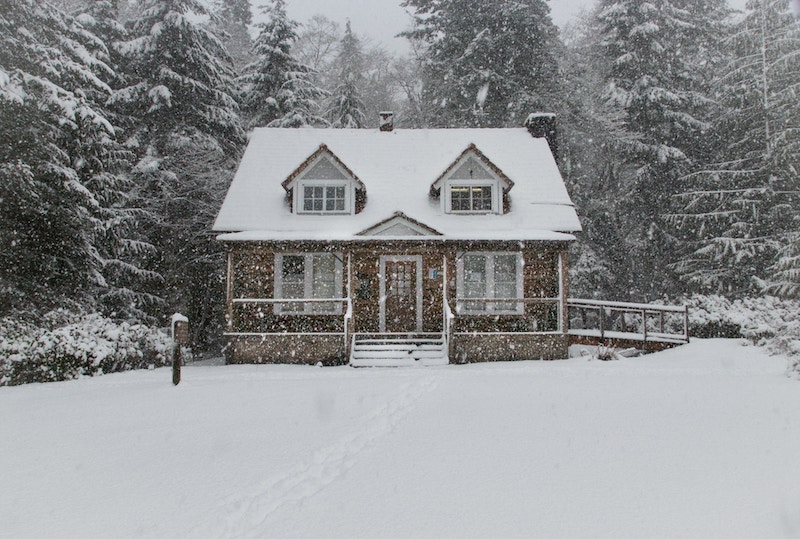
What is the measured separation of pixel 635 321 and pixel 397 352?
38.2 feet

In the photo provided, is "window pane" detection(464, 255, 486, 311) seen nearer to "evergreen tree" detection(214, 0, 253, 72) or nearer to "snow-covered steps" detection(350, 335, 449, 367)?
"snow-covered steps" detection(350, 335, 449, 367)

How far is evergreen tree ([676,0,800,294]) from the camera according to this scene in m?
21.9

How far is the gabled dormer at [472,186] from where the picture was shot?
17.6 m

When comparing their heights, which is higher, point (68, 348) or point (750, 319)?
point (750, 319)

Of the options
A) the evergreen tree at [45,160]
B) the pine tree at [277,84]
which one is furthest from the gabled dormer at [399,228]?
the pine tree at [277,84]

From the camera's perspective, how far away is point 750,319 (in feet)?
56.9

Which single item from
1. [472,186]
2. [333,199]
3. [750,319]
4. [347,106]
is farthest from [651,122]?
[333,199]

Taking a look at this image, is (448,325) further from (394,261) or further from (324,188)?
(324,188)

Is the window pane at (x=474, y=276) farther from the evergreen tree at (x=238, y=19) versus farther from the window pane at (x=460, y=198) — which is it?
the evergreen tree at (x=238, y=19)

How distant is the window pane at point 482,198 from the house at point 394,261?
1.8 inches

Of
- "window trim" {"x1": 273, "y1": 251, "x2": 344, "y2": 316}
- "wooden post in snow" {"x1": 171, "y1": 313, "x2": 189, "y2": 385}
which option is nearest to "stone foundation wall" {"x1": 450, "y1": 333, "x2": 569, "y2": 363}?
"window trim" {"x1": 273, "y1": 251, "x2": 344, "y2": 316}

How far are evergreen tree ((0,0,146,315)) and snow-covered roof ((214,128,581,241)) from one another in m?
4.07

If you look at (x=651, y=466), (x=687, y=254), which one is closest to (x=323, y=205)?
(x=651, y=466)

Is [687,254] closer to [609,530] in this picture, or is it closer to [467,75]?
[467,75]
